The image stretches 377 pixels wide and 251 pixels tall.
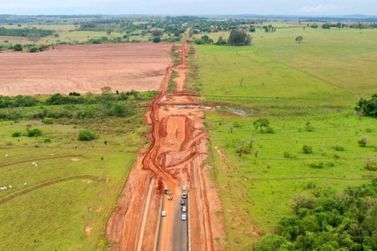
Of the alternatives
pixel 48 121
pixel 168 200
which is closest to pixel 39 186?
pixel 168 200

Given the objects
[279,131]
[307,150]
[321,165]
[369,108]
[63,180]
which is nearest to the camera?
[63,180]

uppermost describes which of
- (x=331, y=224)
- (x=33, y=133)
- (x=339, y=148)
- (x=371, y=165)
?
(x=331, y=224)

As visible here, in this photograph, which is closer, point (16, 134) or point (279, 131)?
point (16, 134)

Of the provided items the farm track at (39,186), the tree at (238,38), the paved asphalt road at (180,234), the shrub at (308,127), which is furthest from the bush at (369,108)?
the tree at (238,38)

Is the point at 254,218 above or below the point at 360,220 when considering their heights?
below

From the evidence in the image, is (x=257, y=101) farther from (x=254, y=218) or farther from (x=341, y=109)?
(x=254, y=218)

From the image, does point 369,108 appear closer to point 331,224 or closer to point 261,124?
point 261,124

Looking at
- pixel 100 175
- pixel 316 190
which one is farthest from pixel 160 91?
pixel 316 190

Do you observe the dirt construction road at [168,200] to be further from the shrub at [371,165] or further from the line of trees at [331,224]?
the shrub at [371,165]
